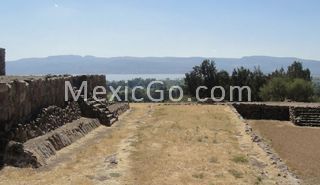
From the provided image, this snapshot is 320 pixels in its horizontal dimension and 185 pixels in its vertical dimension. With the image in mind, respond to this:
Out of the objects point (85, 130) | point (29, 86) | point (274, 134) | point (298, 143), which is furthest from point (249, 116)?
point (29, 86)

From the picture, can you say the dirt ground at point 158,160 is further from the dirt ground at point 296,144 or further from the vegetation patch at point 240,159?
the dirt ground at point 296,144

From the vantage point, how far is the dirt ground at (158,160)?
1405cm

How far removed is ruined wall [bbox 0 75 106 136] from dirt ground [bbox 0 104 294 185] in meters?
1.94

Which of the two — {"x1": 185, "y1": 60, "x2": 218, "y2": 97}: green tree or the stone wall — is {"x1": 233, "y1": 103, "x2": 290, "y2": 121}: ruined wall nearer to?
the stone wall

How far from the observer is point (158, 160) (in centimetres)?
1653

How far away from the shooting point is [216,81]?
6806 cm

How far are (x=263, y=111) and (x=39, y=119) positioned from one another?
82.4 ft

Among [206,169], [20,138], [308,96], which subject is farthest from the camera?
Result: [308,96]

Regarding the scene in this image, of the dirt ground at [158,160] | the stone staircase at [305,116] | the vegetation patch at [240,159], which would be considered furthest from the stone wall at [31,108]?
the stone staircase at [305,116]

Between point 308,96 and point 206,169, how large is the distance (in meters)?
53.8

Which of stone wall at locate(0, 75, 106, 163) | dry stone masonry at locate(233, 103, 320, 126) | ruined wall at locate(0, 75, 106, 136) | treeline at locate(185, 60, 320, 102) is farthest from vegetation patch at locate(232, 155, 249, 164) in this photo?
treeline at locate(185, 60, 320, 102)

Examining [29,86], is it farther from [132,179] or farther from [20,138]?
[132,179]

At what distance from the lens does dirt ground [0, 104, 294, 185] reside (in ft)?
46.1

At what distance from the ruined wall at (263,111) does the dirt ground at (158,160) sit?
15499 mm
